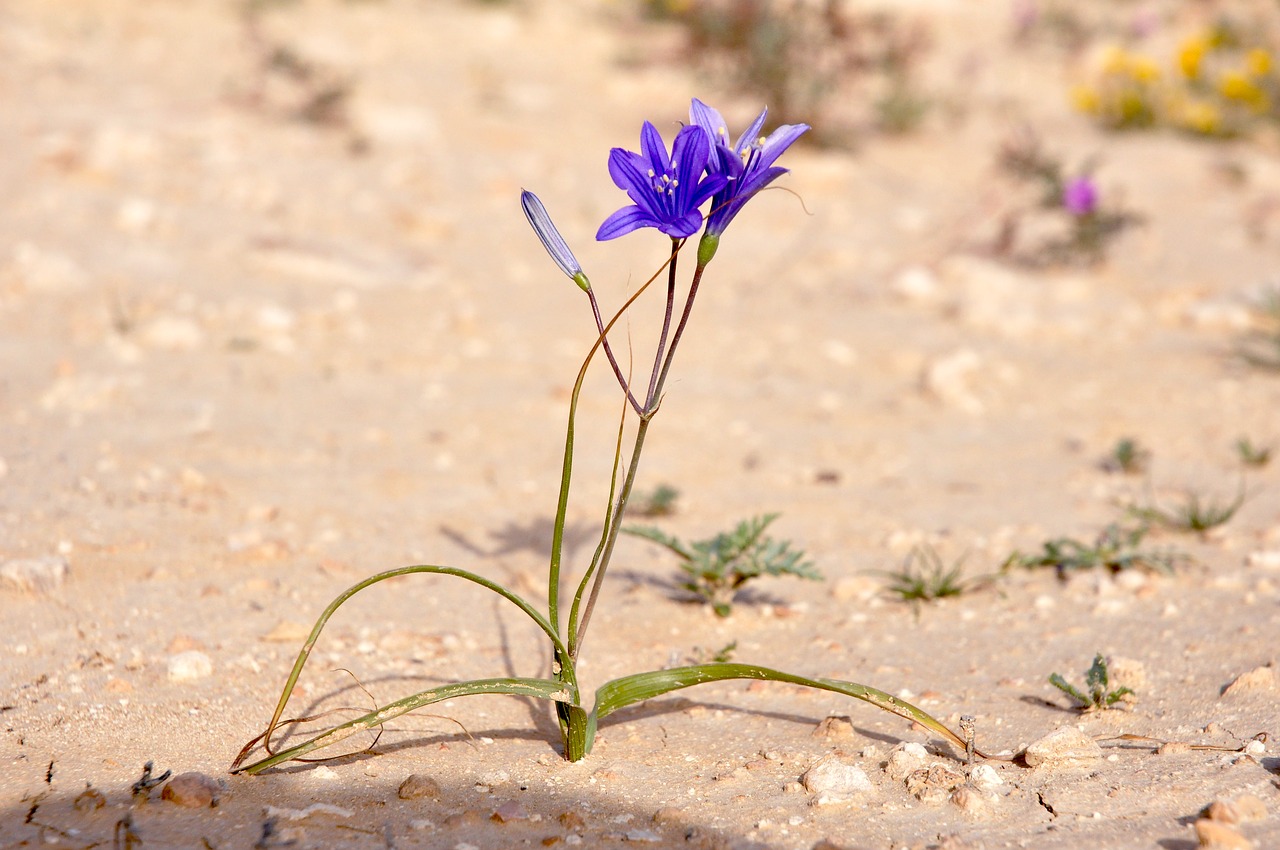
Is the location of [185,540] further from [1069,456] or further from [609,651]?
[1069,456]

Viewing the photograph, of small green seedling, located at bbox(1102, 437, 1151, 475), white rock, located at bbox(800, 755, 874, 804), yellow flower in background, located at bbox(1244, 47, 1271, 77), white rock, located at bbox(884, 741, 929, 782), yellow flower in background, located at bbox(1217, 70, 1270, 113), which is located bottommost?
white rock, located at bbox(800, 755, 874, 804)

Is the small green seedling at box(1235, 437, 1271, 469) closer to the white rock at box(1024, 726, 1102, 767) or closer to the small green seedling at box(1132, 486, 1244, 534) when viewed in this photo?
the small green seedling at box(1132, 486, 1244, 534)

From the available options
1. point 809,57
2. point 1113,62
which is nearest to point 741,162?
point 809,57

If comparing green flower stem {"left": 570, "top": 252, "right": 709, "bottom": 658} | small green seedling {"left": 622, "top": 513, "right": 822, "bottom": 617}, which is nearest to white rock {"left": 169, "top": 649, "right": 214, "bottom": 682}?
green flower stem {"left": 570, "top": 252, "right": 709, "bottom": 658}

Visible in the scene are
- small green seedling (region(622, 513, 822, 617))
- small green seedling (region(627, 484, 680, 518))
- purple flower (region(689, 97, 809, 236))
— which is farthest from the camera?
small green seedling (region(627, 484, 680, 518))

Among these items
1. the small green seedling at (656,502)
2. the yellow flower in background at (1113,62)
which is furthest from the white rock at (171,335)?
the yellow flower in background at (1113,62)

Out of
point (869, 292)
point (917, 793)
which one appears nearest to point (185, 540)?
point (917, 793)
